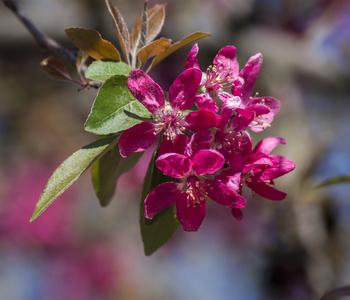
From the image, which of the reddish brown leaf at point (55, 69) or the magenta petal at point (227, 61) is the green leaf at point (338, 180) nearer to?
the magenta petal at point (227, 61)

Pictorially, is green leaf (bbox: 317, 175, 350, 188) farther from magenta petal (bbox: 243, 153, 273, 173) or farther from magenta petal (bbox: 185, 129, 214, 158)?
magenta petal (bbox: 185, 129, 214, 158)

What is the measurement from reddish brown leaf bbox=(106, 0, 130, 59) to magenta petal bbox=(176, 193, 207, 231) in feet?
0.98

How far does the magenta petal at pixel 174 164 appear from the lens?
711 millimetres

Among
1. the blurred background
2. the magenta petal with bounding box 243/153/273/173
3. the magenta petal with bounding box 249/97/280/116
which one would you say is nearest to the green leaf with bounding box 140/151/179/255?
the magenta petal with bounding box 243/153/273/173

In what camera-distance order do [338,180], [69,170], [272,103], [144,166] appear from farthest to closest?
[144,166] < [338,180] < [272,103] < [69,170]

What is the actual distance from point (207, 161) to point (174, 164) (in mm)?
55

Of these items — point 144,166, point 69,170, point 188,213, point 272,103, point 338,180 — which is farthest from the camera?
point 144,166

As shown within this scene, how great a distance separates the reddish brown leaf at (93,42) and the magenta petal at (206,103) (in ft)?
0.58

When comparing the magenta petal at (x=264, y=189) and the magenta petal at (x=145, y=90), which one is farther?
the magenta petal at (x=264, y=189)

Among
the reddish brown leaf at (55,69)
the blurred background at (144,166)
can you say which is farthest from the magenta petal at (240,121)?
the blurred background at (144,166)

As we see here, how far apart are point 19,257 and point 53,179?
11.7ft

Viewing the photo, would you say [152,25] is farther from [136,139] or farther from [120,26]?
[136,139]

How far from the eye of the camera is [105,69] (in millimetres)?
772

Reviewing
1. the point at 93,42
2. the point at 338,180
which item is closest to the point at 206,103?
the point at 93,42
